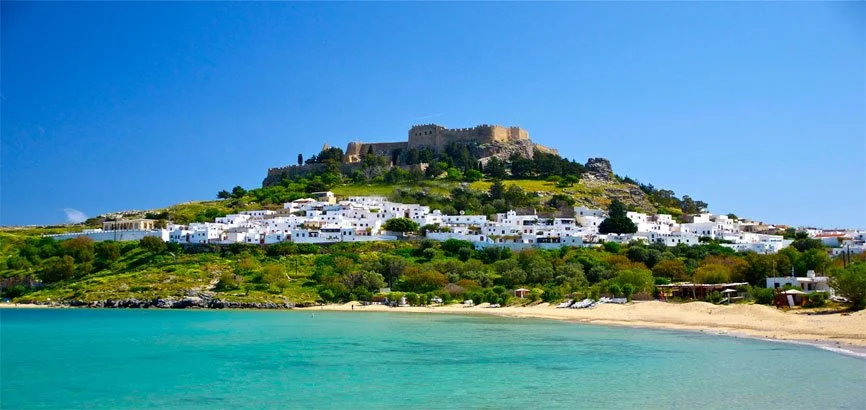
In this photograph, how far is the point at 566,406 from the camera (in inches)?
628

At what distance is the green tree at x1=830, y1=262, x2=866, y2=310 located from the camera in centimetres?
2927

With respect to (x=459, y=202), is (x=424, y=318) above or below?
below

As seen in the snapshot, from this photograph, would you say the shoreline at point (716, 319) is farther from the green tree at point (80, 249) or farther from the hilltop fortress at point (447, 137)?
the hilltop fortress at point (447, 137)

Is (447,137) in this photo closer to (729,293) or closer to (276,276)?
(276,276)

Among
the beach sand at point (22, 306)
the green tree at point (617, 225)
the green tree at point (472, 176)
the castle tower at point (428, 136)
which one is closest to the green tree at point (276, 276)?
the beach sand at point (22, 306)

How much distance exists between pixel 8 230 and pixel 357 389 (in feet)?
243

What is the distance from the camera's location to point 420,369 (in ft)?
68.9

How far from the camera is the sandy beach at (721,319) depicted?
25219 mm

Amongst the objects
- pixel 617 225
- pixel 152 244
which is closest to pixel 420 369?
pixel 152 244

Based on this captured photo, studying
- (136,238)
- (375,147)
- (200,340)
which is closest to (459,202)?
(375,147)

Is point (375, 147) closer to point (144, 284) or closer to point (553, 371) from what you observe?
point (144, 284)

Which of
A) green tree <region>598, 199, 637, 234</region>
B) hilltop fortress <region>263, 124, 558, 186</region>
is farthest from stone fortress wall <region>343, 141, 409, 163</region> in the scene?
green tree <region>598, 199, 637, 234</region>

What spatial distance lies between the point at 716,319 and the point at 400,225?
119 feet

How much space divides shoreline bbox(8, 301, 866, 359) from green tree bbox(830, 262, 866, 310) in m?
1.31
